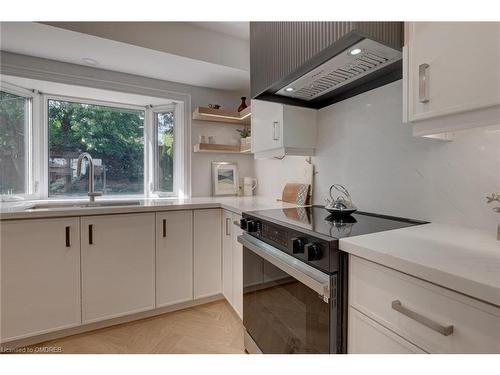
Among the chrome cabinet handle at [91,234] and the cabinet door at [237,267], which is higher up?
the chrome cabinet handle at [91,234]

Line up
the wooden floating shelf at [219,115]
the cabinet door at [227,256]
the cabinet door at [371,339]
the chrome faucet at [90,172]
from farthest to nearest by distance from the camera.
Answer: the wooden floating shelf at [219,115], the chrome faucet at [90,172], the cabinet door at [227,256], the cabinet door at [371,339]

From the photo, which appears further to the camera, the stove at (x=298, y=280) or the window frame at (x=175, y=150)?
the window frame at (x=175, y=150)

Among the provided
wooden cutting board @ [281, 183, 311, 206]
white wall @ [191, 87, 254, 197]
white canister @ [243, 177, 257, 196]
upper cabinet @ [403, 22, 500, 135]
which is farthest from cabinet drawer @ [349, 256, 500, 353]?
white wall @ [191, 87, 254, 197]

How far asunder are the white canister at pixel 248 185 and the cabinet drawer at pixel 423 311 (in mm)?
1936

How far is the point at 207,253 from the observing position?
208cm

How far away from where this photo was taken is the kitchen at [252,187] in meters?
0.77

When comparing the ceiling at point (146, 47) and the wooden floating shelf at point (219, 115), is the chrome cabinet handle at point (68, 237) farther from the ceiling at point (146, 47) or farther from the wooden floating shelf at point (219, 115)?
the wooden floating shelf at point (219, 115)

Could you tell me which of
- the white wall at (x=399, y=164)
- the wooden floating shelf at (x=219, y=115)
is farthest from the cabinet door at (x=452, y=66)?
the wooden floating shelf at (x=219, y=115)

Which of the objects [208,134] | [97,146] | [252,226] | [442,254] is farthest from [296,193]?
[97,146]

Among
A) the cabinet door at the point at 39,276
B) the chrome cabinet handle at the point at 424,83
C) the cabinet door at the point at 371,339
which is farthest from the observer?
the cabinet door at the point at 39,276

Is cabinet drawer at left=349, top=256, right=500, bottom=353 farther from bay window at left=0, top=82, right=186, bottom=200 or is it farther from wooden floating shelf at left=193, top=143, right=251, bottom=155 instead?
bay window at left=0, top=82, right=186, bottom=200

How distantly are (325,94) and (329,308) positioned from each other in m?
1.35

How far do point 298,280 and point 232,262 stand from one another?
3.07 feet

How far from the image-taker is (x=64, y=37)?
1.67 meters
